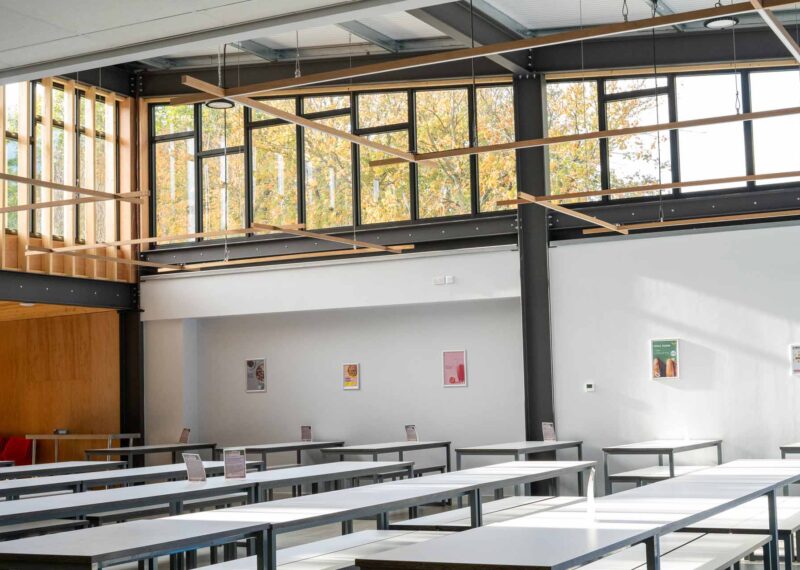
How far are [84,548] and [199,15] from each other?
272 cm

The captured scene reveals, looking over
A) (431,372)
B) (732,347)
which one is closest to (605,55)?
(732,347)

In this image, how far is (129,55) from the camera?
5.77 meters

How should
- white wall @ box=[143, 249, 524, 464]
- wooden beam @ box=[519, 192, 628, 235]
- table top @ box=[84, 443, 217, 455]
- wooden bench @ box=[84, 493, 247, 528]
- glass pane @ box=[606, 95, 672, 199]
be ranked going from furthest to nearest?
1. white wall @ box=[143, 249, 524, 464]
2. table top @ box=[84, 443, 217, 455]
3. glass pane @ box=[606, 95, 672, 199]
4. wooden beam @ box=[519, 192, 628, 235]
5. wooden bench @ box=[84, 493, 247, 528]

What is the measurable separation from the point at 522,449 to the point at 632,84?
4.36 meters

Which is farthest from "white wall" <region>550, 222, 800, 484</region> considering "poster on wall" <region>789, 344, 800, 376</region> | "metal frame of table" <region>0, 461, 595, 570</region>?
"metal frame of table" <region>0, 461, 595, 570</region>

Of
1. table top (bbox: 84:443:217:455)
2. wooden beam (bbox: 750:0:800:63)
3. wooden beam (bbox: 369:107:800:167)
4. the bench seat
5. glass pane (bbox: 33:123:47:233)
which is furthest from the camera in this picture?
glass pane (bbox: 33:123:47:233)

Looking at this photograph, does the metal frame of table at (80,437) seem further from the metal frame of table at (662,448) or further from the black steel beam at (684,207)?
the metal frame of table at (662,448)

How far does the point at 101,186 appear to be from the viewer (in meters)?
13.6

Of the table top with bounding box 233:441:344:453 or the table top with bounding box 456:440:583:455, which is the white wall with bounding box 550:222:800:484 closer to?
the table top with bounding box 456:440:583:455

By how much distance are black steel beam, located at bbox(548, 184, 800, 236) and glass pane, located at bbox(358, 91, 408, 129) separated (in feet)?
6.77

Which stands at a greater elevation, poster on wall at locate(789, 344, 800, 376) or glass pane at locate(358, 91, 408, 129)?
glass pane at locate(358, 91, 408, 129)

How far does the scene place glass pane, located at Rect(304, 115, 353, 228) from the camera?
12766 millimetres

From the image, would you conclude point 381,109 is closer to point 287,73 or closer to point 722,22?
point 287,73

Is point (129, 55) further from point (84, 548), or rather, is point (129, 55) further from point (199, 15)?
point (84, 548)
